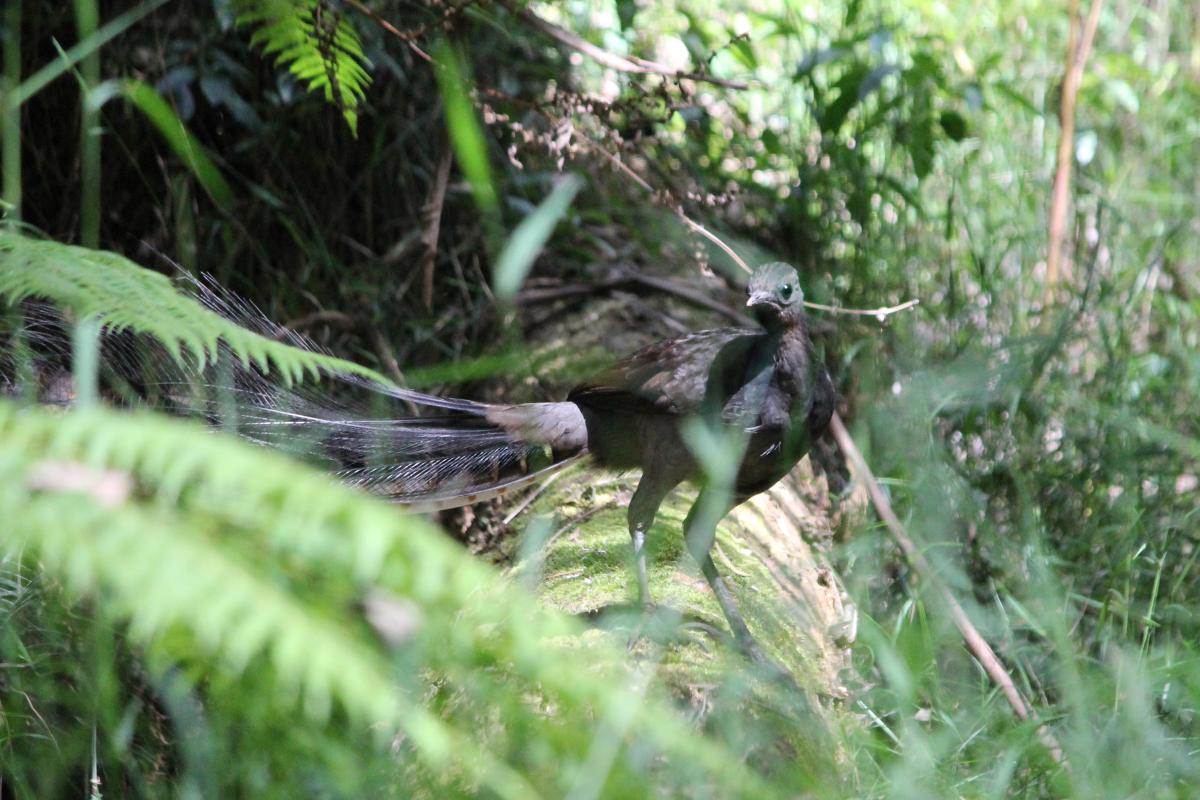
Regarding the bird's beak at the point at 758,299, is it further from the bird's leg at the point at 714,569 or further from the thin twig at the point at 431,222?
the thin twig at the point at 431,222

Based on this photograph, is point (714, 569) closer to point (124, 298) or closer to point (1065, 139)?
point (124, 298)

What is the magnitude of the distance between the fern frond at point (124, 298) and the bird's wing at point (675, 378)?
3.92ft

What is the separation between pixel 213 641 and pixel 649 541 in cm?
226

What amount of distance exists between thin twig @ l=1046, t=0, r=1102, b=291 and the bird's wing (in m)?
1.81

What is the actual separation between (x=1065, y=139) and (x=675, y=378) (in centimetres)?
233

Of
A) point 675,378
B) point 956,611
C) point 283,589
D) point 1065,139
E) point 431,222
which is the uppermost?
point 1065,139

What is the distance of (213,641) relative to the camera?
113 cm

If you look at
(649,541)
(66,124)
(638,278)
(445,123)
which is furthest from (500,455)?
(66,124)

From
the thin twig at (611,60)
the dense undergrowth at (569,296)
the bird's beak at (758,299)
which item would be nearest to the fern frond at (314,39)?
the dense undergrowth at (569,296)

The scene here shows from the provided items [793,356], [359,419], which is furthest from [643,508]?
[359,419]

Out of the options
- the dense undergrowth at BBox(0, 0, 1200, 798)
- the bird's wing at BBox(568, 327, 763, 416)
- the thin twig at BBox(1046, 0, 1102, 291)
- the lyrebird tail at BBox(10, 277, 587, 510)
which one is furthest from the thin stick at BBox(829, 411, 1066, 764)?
the thin twig at BBox(1046, 0, 1102, 291)

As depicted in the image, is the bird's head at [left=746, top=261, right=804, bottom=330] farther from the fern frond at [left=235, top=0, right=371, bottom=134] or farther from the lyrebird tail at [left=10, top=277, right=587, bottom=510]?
the fern frond at [left=235, top=0, right=371, bottom=134]

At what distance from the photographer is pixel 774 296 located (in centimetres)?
332

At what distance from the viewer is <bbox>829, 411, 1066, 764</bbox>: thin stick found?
2.97m
